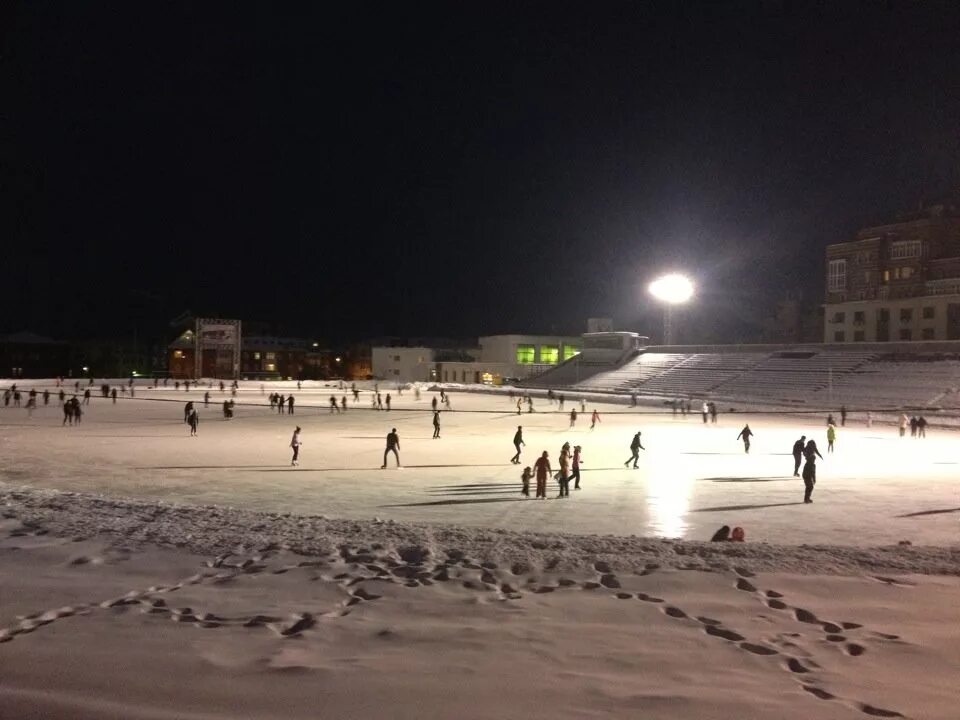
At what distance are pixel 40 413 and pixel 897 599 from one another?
137 ft

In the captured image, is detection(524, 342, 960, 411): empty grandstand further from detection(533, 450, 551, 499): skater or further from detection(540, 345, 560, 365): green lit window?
detection(533, 450, 551, 499): skater

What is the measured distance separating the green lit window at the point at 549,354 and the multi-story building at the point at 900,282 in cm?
3466

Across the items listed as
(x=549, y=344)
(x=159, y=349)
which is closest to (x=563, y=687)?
(x=549, y=344)

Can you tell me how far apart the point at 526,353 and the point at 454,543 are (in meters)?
80.8

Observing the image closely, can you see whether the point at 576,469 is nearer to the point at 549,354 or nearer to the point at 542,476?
the point at 542,476

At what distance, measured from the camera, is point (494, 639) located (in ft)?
21.0

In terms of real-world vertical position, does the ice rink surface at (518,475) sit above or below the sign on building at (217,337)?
below

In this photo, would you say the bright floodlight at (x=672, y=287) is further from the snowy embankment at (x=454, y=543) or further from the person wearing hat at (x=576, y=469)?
the snowy embankment at (x=454, y=543)

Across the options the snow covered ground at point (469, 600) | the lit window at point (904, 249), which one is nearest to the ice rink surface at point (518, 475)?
the snow covered ground at point (469, 600)

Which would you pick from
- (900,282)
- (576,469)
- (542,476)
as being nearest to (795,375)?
(900,282)

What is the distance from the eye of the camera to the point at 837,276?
212ft

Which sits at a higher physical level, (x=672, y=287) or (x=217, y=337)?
(x=672, y=287)

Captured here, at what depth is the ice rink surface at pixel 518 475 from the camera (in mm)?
13055

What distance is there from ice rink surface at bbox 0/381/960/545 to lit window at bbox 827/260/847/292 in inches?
1359
